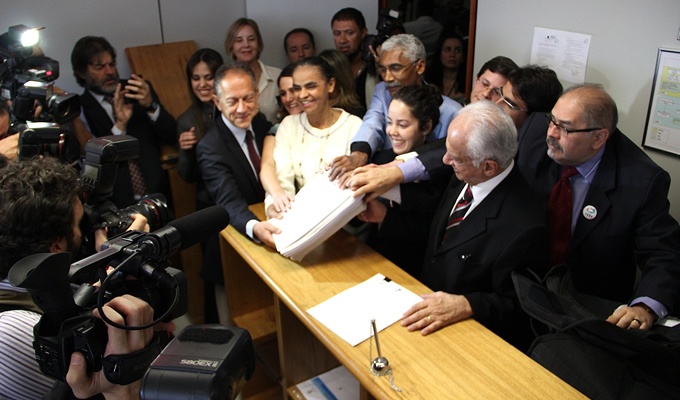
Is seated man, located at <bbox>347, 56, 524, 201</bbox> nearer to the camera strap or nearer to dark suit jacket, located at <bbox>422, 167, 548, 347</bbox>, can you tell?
dark suit jacket, located at <bbox>422, 167, 548, 347</bbox>

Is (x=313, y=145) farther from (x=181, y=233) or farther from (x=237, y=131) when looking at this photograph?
(x=181, y=233)

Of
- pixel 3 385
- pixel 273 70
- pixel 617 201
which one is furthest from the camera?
pixel 273 70

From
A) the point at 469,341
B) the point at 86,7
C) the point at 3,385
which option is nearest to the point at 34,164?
the point at 3,385

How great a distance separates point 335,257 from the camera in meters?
2.39

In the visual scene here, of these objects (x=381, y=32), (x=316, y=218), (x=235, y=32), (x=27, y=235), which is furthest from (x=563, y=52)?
(x=27, y=235)

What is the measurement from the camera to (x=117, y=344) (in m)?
1.19

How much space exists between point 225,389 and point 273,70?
122 inches

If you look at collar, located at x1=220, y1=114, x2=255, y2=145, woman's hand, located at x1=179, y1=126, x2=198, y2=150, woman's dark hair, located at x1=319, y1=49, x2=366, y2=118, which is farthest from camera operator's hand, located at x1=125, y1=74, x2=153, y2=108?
woman's dark hair, located at x1=319, y1=49, x2=366, y2=118

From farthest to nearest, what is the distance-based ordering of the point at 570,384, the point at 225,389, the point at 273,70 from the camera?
the point at 273,70 → the point at 570,384 → the point at 225,389

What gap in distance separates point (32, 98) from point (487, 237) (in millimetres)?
1830

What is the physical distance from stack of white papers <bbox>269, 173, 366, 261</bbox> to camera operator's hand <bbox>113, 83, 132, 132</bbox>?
5.15 feet

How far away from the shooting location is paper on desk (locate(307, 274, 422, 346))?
1.90 metres

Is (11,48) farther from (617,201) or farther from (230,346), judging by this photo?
(617,201)

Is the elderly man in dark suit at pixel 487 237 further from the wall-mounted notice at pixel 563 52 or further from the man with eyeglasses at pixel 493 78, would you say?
the wall-mounted notice at pixel 563 52
